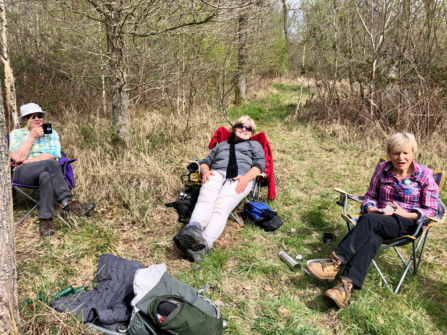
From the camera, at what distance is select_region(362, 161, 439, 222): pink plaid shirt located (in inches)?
99.7

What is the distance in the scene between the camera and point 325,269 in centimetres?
→ 234

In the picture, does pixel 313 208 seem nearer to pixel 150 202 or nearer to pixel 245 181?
pixel 245 181

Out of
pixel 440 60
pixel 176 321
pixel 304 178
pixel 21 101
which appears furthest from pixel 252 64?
pixel 176 321

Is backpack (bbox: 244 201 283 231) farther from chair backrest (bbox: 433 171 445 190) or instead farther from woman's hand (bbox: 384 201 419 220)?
chair backrest (bbox: 433 171 445 190)

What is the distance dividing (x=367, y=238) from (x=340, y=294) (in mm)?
508

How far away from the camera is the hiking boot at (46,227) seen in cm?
297

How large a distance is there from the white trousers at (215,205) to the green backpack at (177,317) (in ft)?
2.56

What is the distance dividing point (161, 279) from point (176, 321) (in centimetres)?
42

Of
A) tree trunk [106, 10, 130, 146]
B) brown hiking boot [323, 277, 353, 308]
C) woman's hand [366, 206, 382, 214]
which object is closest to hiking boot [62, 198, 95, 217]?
tree trunk [106, 10, 130, 146]

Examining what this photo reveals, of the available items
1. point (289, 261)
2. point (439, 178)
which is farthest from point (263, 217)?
point (439, 178)

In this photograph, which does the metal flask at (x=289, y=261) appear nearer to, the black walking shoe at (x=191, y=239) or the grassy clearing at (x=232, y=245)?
the grassy clearing at (x=232, y=245)

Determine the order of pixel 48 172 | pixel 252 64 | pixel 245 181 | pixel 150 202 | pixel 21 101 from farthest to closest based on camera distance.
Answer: pixel 252 64
pixel 21 101
pixel 150 202
pixel 245 181
pixel 48 172

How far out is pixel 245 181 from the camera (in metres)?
3.35

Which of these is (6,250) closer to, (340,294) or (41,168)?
(41,168)
